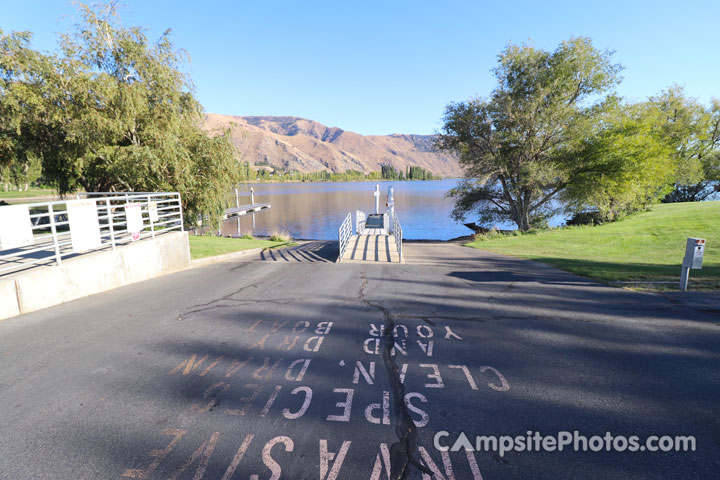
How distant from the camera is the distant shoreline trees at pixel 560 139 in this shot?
21.8 m

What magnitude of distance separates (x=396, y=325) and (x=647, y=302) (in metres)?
5.04

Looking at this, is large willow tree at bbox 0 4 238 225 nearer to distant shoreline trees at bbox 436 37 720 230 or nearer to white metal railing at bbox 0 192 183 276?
white metal railing at bbox 0 192 183 276

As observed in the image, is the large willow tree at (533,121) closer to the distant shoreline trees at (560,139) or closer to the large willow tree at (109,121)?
the distant shoreline trees at (560,139)

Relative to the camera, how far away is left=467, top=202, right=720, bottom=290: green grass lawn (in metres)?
8.31

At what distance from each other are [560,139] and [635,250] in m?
12.9

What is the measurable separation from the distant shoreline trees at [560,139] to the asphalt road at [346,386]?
1939 centimetres

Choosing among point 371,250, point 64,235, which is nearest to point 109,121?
point 64,235

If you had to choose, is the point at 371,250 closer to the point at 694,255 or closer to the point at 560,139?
the point at 694,255

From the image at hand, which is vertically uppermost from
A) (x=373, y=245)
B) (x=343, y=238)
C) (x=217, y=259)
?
(x=343, y=238)

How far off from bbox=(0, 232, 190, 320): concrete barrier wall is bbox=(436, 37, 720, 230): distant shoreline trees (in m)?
20.2

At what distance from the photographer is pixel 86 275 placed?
6.60 m

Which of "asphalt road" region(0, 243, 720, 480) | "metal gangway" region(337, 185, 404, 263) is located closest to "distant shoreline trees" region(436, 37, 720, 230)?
"metal gangway" region(337, 185, 404, 263)

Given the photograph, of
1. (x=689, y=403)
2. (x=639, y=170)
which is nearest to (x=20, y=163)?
(x=689, y=403)

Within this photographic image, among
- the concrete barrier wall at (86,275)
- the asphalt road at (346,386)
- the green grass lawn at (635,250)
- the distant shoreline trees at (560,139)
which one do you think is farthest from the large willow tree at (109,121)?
the distant shoreline trees at (560,139)
